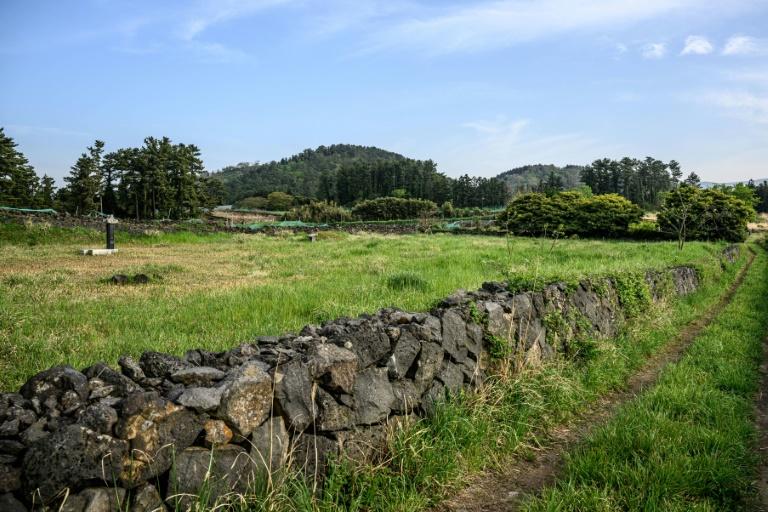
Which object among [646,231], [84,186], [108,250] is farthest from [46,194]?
[646,231]

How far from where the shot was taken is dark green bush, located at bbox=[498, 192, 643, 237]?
4484cm

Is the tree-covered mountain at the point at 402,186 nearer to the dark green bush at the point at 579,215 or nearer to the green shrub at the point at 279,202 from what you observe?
the green shrub at the point at 279,202

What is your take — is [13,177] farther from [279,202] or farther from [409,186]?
[409,186]

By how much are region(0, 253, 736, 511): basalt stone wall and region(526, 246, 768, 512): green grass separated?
1382 mm

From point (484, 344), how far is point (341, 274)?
7365mm

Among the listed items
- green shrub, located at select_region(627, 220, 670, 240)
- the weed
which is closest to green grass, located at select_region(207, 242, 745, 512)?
the weed

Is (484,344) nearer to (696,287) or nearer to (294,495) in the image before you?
(294,495)

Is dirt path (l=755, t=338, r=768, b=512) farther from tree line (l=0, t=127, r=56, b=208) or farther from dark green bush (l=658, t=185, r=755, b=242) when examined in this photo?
tree line (l=0, t=127, r=56, b=208)

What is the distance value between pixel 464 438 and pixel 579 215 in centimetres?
4673

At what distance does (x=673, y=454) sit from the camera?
4.26 metres

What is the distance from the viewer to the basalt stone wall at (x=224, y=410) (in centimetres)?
245

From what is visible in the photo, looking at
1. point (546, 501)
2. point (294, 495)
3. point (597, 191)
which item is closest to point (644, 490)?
point (546, 501)

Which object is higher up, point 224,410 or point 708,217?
point 708,217

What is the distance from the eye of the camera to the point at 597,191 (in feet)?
328
